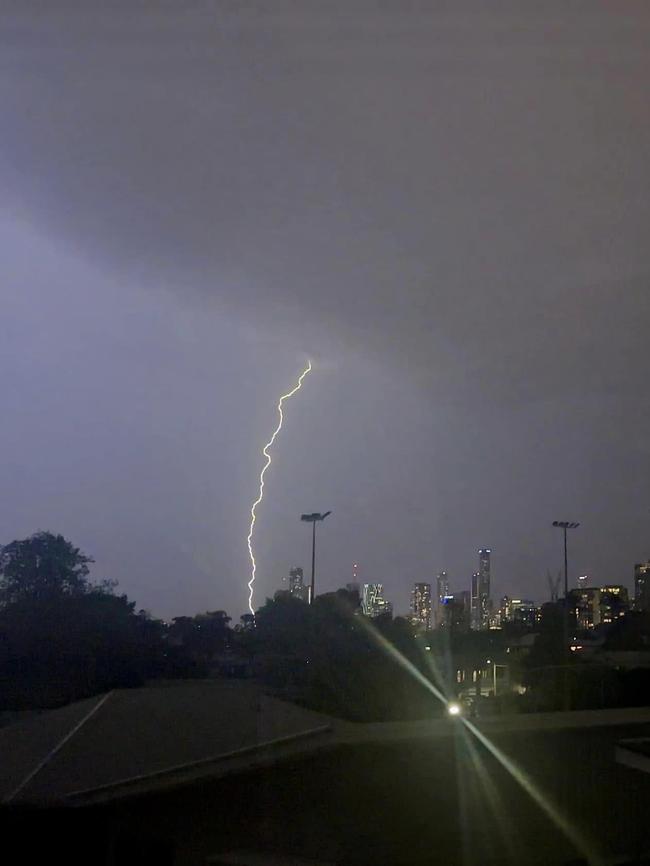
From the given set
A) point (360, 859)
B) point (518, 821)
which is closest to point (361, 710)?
point (518, 821)

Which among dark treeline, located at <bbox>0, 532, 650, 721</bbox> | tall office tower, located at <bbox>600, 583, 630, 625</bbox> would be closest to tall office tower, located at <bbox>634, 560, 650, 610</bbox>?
tall office tower, located at <bbox>600, 583, 630, 625</bbox>

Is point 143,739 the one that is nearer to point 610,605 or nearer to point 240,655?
point 240,655

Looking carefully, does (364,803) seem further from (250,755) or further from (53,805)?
(53,805)

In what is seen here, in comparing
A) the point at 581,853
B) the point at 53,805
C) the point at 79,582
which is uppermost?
the point at 79,582

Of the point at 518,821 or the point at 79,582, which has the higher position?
the point at 79,582

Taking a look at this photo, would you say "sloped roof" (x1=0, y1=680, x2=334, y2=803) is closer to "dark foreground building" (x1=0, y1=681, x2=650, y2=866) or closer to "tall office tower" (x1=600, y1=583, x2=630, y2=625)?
"dark foreground building" (x1=0, y1=681, x2=650, y2=866)

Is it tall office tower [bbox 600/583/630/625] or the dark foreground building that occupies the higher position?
tall office tower [bbox 600/583/630/625]

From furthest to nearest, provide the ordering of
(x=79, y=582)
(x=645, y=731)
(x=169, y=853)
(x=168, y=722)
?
(x=79, y=582) < (x=645, y=731) < (x=168, y=722) < (x=169, y=853)
